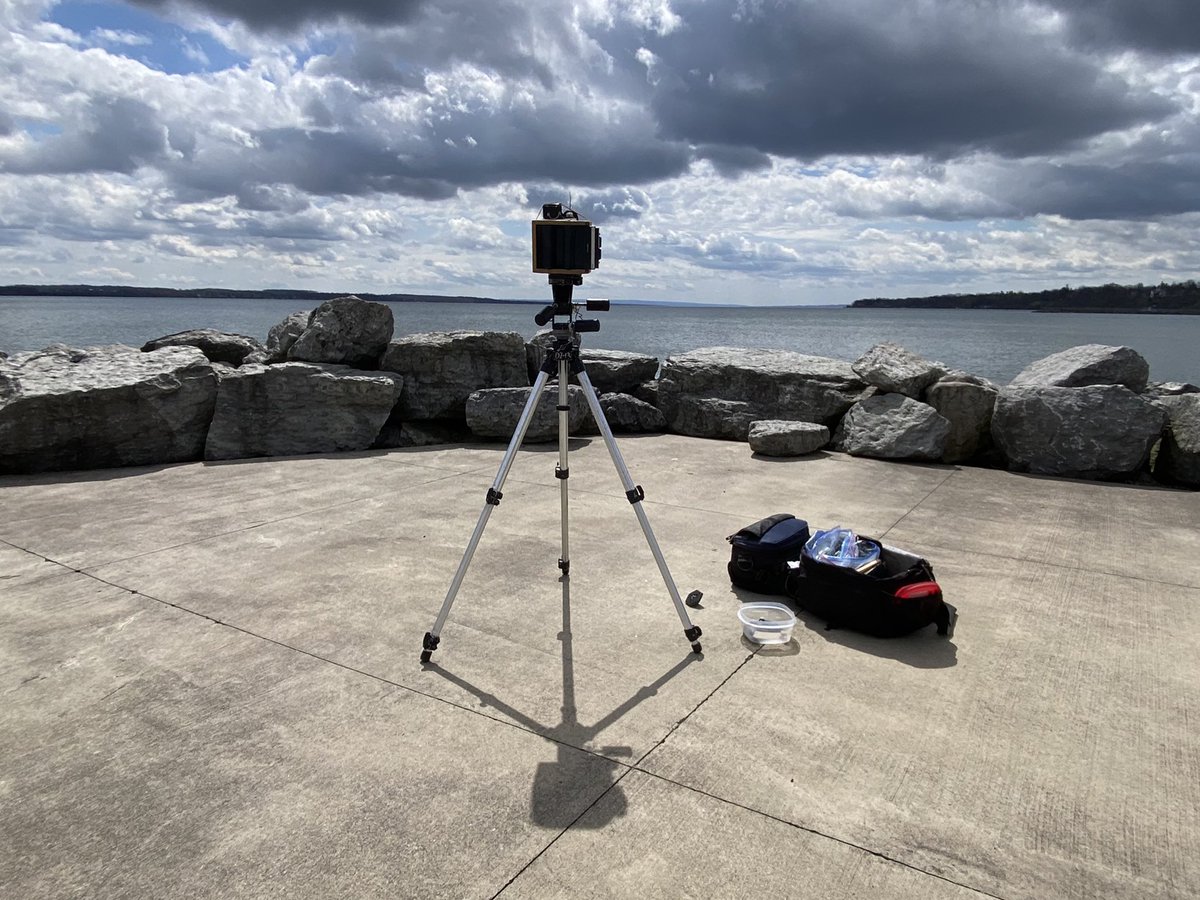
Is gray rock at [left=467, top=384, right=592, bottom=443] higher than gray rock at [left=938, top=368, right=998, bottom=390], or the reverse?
gray rock at [left=938, top=368, right=998, bottom=390]

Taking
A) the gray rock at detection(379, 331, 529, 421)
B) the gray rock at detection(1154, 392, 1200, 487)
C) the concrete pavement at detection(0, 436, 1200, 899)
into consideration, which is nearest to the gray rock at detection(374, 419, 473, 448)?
the gray rock at detection(379, 331, 529, 421)

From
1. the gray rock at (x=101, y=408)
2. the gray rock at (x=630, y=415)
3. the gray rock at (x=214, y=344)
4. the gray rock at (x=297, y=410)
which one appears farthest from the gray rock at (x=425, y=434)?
Answer: the gray rock at (x=214, y=344)

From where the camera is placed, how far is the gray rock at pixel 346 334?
8.74 m

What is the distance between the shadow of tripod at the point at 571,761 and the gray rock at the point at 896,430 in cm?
502

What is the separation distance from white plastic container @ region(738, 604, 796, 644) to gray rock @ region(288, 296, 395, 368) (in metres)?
6.48

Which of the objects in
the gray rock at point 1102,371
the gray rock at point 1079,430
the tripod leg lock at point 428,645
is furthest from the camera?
the gray rock at point 1102,371

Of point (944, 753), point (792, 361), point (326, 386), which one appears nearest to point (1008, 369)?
point (792, 361)

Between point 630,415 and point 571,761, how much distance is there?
6.79 m

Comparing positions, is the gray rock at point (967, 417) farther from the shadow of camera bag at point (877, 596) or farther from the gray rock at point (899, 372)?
the shadow of camera bag at point (877, 596)

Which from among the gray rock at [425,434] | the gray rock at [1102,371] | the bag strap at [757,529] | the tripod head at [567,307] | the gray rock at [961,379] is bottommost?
the gray rock at [425,434]

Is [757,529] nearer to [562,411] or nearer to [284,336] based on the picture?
[562,411]

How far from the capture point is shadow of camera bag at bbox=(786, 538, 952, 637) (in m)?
3.45

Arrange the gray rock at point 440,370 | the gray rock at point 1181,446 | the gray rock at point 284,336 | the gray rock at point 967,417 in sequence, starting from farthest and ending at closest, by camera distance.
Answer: the gray rock at point 284,336 → the gray rock at point 440,370 → the gray rock at point 967,417 → the gray rock at point 1181,446

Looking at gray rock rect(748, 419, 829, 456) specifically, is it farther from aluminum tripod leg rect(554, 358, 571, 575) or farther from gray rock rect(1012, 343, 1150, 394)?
aluminum tripod leg rect(554, 358, 571, 575)
